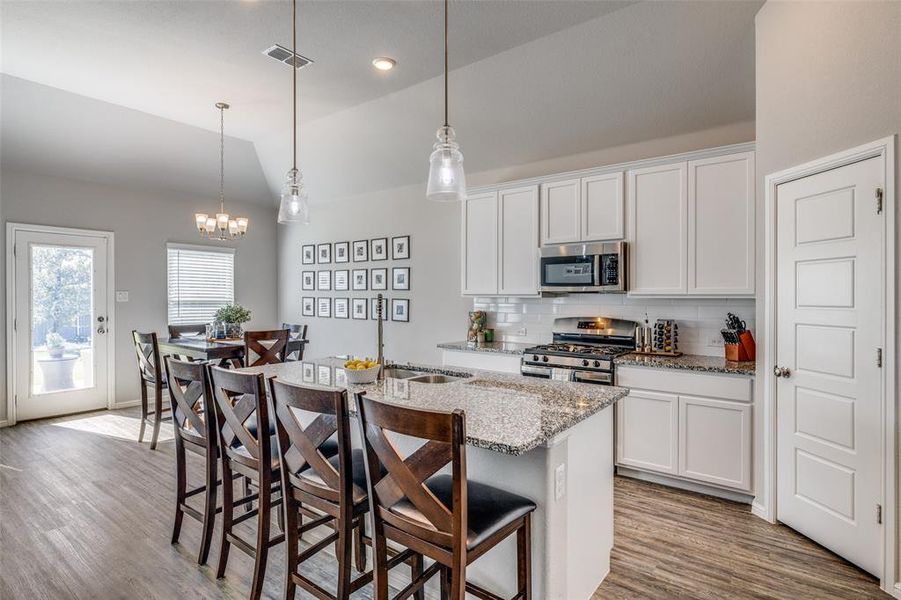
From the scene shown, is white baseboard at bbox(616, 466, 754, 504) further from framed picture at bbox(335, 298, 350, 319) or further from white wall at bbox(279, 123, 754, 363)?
framed picture at bbox(335, 298, 350, 319)

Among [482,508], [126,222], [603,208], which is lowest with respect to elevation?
[482,508]

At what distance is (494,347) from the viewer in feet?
15.1

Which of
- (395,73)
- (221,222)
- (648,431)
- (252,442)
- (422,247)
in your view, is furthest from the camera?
(422,247)

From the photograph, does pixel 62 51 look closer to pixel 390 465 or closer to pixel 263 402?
pixel 263 402

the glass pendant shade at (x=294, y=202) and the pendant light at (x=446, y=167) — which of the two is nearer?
the pendant light at (x=446, y=167)

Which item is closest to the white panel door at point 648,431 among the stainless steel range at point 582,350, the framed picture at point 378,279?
the stainless steel range at point 582,350

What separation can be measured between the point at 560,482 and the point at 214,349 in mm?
3604

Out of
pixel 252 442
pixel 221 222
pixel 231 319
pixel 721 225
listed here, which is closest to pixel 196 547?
pixel 252 442

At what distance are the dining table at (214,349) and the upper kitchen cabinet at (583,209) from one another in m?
2.54

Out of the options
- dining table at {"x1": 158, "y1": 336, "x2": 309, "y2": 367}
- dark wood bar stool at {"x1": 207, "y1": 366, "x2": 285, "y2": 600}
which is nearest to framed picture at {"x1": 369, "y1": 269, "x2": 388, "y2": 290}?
dining table at {"x1": 158, "y1": 336, "x2": 309, "y2": 367}

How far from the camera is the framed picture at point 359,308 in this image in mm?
6266

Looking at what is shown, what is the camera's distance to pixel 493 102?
428cm

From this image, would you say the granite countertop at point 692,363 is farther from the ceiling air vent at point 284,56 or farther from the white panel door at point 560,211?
the ceiling air vent at point 284,56

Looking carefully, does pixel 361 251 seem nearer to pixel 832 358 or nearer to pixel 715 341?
pixel 715 341
